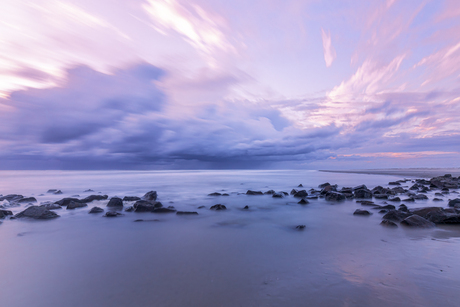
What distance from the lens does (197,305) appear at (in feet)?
11.5

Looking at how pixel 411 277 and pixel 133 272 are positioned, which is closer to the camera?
pixel 411 277

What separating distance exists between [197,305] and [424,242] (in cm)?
686

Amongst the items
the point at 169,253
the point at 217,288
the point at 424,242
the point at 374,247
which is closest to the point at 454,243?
the point at 424,242

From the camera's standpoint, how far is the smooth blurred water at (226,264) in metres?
3.75

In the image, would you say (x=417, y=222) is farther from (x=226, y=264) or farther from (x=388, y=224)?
(x=226, y=264)

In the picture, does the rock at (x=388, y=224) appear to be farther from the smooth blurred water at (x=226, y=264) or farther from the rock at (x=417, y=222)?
the rock at (x=417, y=222)

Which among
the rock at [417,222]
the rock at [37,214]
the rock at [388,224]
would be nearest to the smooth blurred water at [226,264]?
the rock at [388,224]

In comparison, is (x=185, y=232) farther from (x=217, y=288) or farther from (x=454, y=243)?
(x=454, y=243)

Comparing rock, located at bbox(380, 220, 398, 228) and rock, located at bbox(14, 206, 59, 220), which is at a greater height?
rock, located at bbox(14, 206, 59, 220)

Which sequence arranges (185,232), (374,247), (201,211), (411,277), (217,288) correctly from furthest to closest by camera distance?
(201,211) < (185,232) < (374,247) < (411,277) < (217,288)

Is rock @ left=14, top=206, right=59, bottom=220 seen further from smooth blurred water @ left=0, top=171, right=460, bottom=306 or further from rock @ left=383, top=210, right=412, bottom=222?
rock @ left=383, top=210, right=412, bottom=222

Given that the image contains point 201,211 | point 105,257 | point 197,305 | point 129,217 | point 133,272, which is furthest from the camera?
point 201,211

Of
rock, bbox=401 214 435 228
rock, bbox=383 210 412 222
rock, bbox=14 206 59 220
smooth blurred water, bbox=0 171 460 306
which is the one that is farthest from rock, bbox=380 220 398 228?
rock, bbox=14 206 59 220

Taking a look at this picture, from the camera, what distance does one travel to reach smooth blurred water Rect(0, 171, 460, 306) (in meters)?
3.75
